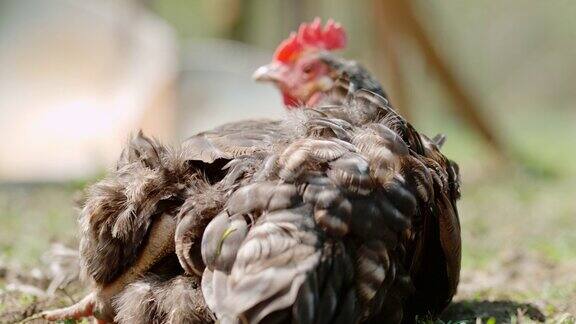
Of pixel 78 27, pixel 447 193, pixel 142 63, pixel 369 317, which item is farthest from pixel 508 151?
pixel 369 317

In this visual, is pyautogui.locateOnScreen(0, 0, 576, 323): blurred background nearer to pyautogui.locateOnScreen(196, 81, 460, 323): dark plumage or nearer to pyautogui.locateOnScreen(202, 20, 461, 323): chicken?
pyautogui.locateOnScreen(202, 20, 461, 323): chicken

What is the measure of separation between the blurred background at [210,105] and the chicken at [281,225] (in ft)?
6.71

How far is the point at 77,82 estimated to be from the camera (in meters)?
11.5

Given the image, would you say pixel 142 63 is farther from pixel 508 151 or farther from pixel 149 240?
pixel 149 240

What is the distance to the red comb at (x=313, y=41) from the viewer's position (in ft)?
17.4

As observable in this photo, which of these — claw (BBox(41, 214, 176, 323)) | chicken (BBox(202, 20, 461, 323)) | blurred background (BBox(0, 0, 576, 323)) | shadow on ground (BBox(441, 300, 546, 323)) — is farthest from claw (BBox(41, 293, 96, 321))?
blurred background (BBox(0, 0, 576, 323))

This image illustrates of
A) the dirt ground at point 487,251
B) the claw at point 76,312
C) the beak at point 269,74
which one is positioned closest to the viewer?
the claw at point 76,312

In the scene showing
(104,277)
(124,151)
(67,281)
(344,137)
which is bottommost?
(67,281)

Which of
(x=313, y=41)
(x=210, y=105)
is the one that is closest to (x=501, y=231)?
(x=313, y=41)

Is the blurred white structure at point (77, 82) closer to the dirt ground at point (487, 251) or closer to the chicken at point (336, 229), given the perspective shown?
the dirt ground at point (487, 251)

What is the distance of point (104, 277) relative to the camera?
327cm

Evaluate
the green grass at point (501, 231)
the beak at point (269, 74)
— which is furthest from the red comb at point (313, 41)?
the green grass at point (501, 231)

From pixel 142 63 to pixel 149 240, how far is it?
8084mm

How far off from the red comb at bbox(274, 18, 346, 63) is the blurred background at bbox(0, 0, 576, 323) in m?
1.58
